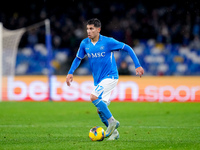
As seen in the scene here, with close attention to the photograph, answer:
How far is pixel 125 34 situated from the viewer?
24734 mm

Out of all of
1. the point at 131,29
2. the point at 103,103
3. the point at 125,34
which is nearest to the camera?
the point at 103,103

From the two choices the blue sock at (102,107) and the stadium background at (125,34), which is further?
the stadium background at (125,34)

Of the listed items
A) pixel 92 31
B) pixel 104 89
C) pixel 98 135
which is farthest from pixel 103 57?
pixel 98 135

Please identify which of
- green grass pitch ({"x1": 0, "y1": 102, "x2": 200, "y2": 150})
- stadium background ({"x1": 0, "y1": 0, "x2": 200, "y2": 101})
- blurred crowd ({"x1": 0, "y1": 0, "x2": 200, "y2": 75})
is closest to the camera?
green grass pitch ({"x1": 0, "y1": 102, "x2": 200, "y2": 150})

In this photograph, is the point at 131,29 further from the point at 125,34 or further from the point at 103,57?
the point at 103,57

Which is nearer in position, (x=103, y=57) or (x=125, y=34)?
(x=103, y=57)

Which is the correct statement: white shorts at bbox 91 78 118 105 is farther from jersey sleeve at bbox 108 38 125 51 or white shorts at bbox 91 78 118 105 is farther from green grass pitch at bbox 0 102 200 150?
green grass pitch at bbox 0 102 200 150

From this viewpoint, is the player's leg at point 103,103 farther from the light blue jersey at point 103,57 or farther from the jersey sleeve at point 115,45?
the jersey sleeve at point 115,45

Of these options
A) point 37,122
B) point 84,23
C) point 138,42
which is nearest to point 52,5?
point 84,23

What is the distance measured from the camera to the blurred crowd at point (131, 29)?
22.7 metres

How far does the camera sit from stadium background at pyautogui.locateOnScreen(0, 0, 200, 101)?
22.2m

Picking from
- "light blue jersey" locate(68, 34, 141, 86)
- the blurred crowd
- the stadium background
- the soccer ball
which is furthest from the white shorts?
the blurred crowd

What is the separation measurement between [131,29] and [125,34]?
72cm

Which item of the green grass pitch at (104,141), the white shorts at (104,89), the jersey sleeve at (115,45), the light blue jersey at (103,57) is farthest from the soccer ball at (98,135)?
the jersey sleeve at (115,45)
